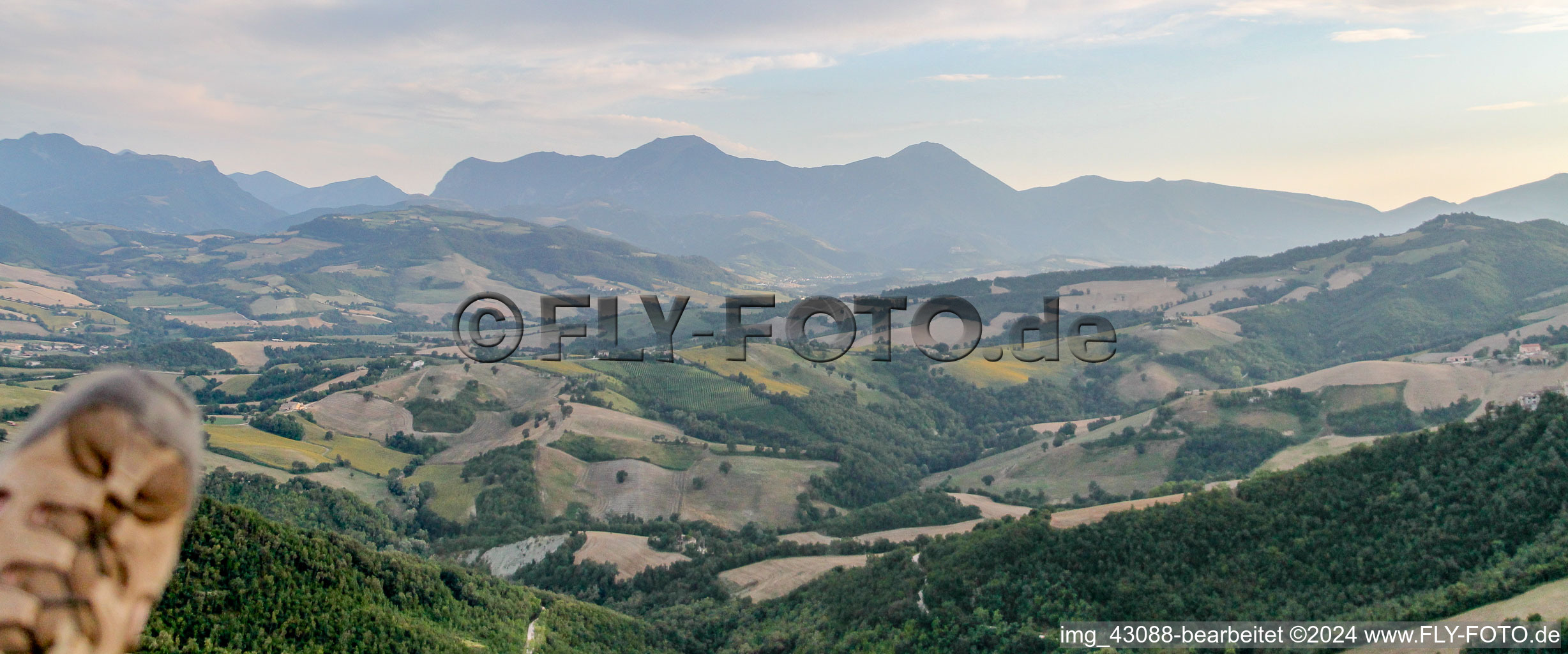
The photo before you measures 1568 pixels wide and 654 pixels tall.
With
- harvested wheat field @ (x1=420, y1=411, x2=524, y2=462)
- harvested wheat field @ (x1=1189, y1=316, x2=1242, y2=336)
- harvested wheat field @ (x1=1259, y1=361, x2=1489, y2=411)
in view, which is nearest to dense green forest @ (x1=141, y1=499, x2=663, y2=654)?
harvested wheat field @ (x1=420, y1=411, x2=524, y2=462)

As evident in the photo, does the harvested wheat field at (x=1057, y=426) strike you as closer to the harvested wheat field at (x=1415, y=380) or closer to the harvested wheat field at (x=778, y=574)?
the harvested wheat field at (x=1415, y=380)

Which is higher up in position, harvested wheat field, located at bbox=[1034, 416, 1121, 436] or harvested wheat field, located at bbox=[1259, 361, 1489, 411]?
harvested wheat field, located at bbox=[1259, 361, 1489, 411]

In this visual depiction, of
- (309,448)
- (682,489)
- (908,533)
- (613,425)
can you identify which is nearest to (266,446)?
(309,448)

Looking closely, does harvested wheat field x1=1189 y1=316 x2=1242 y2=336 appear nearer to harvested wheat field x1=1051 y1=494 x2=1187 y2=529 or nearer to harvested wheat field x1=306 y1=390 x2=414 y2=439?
harvested wheat field x1=1051 y1=494 x2=1187 y2=529

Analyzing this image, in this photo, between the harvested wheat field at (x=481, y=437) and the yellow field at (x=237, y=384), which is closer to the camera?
the harvested wheat field at (x=481, y=437)

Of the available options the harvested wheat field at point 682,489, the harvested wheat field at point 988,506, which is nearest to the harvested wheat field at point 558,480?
the harvested wheat field at point 682,489
